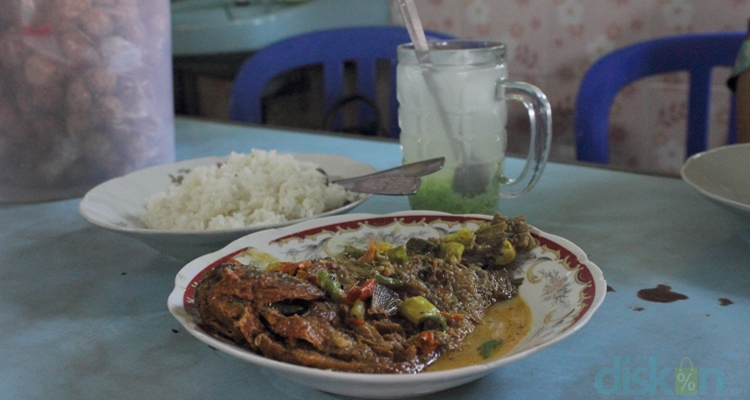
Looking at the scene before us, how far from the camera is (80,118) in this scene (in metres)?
1.14

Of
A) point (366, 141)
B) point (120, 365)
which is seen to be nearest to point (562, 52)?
point (366, 141)

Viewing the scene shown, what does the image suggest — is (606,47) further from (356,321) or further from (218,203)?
(356,321)

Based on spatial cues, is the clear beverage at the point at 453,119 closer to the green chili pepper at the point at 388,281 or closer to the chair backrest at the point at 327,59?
the green chili pepper at the point at 388,281

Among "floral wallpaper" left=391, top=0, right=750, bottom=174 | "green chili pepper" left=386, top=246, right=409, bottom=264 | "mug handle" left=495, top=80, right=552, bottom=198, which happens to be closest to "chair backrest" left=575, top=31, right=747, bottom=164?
"floral wallpaper" left=391, top=0, right=750, bottom=174

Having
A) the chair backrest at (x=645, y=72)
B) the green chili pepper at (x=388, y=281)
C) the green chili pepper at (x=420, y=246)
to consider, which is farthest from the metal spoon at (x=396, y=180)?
the chair backrest at (x=645, y=72)

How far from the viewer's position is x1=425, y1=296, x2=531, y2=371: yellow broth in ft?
1.98

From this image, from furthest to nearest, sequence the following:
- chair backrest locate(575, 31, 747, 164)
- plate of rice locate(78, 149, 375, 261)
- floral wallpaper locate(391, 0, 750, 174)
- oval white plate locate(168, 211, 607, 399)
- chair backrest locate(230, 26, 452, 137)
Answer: floral wallpaper locate(391, 0, 750, 174), chair backrest locate(230, 26, 452, 137), chair backrest locate(575, 31, 747, 164), plate of rice locate(78, 149, 375, 261), oval white plate locate(168, 211, 607, 399)

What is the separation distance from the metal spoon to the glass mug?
0.04 meters

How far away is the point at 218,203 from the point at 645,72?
5.15ft

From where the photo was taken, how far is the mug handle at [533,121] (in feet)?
3.21

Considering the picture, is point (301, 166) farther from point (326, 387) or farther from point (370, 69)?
point (370, 69)

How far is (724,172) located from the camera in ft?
3.48

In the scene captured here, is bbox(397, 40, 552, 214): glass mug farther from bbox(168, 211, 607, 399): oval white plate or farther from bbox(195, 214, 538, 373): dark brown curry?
bbox(195, 214, 538, 373): dark brown curry

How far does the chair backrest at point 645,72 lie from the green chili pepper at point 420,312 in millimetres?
1442
